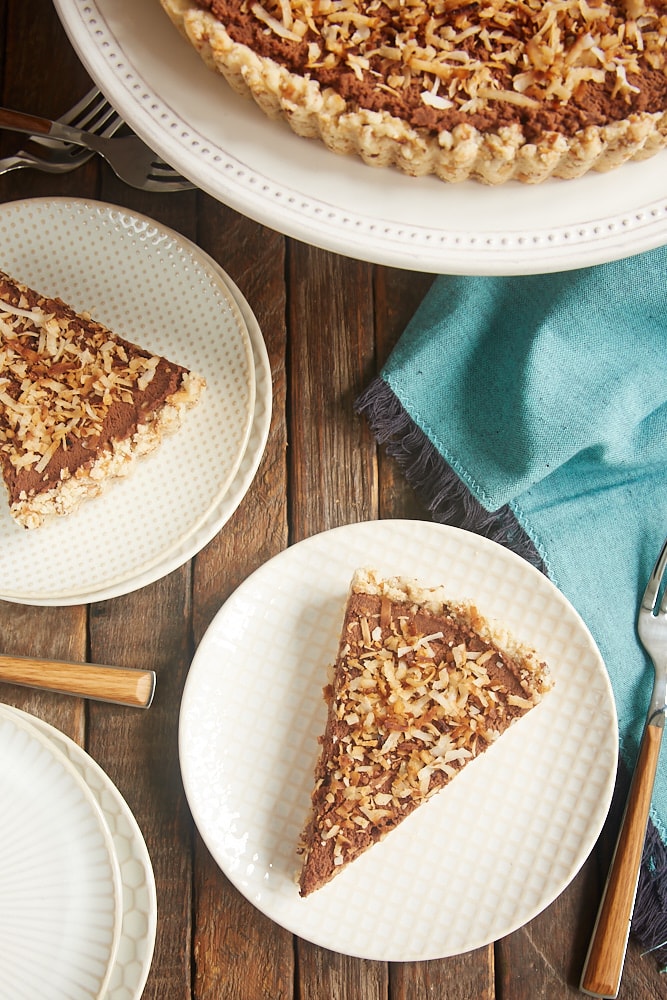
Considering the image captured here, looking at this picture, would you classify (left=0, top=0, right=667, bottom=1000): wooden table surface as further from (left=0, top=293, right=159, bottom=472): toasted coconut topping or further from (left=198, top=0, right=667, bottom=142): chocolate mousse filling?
(left=198, top=0, right=667, bottom=142): chocolate mousse filling

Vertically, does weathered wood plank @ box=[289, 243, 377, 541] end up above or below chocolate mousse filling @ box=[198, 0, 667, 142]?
below

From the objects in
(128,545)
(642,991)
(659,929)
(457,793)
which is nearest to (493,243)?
(128,545)

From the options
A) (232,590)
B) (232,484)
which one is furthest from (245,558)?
(232,484)

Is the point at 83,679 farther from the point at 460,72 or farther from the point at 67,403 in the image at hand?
the point at 460,72

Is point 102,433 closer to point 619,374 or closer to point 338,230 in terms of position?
→ point 338,230

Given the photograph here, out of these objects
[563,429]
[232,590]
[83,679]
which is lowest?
[83,679]

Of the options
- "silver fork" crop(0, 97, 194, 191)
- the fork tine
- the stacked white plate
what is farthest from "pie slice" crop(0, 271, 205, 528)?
the fork tine
